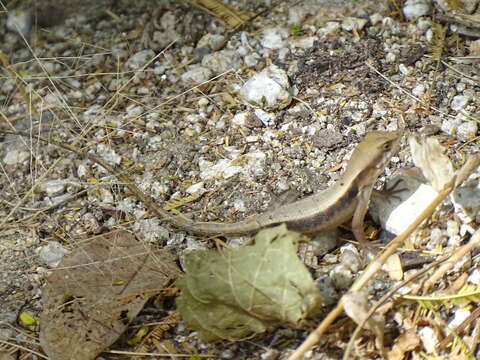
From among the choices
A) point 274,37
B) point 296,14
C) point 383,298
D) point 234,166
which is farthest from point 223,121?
point 383,298

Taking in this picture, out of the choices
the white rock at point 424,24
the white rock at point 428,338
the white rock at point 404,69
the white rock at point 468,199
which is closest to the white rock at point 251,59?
the white rock at point 404,69

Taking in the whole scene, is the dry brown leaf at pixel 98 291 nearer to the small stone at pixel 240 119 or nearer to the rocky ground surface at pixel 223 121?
the rocky ground surface at pixel 223 121

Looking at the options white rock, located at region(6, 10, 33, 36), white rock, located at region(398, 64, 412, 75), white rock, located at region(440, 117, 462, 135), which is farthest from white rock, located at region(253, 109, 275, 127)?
white rock, located at region(6, 10, 33, 36)

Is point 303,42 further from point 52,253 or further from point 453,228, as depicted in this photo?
point 52,253

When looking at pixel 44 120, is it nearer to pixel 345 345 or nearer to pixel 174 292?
pixel 174 292

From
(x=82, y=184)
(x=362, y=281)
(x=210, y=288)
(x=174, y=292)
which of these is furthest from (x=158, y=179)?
(x=362, y=281)
